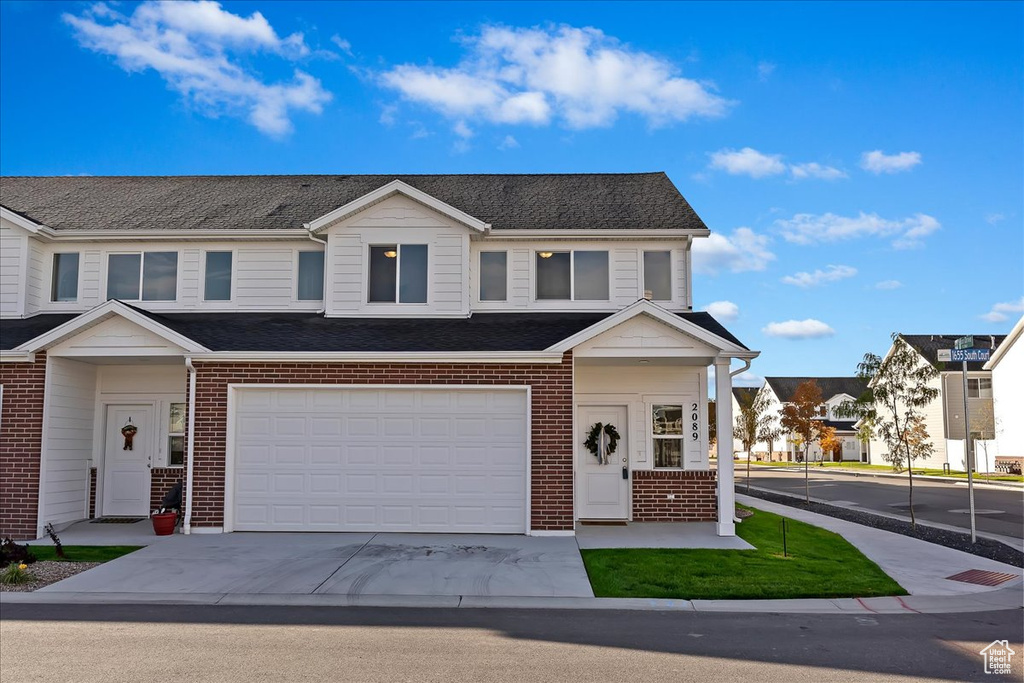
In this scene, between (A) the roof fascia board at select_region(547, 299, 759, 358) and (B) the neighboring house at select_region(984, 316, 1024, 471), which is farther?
(B) the neighboring house at select_region(984, 316, 1024, 471)

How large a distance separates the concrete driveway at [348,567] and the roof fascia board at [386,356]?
10.4 feet

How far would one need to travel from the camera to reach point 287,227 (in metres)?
17.3

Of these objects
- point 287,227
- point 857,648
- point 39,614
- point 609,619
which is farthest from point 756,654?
point 287,227

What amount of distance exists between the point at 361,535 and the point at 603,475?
509 cm

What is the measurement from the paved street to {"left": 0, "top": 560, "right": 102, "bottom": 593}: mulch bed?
1727 cm

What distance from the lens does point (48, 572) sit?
36.0ft

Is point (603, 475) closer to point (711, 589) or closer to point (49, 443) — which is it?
point (711, 589)

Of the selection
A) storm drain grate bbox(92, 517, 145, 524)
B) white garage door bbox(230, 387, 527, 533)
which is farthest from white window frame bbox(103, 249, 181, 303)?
storm drain grate bbox(92, 517, 145, 524)

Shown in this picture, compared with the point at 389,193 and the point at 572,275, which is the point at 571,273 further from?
the point at 389,193

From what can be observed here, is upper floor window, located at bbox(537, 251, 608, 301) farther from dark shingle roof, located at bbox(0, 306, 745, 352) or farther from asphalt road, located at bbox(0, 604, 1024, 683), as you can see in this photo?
asphalt road, located at bbox(0, 604, 1024, 683)

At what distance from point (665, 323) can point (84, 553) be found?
10.5m

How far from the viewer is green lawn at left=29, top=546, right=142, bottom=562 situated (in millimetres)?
11797

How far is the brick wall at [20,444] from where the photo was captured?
45.6ft

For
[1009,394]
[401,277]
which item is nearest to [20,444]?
[401,277]
